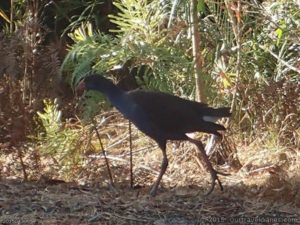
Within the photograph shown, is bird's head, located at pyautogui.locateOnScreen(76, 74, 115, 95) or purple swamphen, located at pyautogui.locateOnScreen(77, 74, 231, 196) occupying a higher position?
bird's head, located at pyautogui.locateOnScreen(76, 74, 115, 95)

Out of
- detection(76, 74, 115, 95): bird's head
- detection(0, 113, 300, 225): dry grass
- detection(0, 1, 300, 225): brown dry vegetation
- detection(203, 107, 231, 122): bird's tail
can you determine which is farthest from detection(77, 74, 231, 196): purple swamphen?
detection(0, 1, 300, 225): brown dry vegetation

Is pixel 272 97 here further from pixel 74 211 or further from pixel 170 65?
pixel 74 211

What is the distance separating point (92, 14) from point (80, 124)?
2.84 meters

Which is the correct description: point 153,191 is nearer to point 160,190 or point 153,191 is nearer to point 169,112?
point 160,190

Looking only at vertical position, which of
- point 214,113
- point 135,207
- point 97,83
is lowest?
point 135,207

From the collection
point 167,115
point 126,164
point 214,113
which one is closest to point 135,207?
point 167,115

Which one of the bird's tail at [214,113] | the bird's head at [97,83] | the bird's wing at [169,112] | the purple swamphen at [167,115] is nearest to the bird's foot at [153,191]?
the purple swamphen at [167,115]

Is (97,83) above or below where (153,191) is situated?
above

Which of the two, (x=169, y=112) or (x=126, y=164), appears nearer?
(x=169, y=112)

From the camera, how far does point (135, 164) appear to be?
6.90 meters

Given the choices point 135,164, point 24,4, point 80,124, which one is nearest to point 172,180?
point 135,164

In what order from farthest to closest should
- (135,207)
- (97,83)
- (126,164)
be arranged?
(126,164), (97,83), (135,207)

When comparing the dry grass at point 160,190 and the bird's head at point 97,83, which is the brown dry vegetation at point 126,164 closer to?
the dry grass at point 160,190

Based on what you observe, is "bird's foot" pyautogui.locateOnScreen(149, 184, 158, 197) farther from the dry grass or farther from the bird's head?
the bird's head
